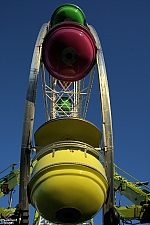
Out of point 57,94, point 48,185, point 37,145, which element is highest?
point 57,94

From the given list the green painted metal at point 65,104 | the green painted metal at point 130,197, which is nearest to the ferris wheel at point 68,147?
the green painted metal at point 65,104

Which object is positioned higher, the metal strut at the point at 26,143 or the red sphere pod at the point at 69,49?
the red sphere pod at the point at 69,49

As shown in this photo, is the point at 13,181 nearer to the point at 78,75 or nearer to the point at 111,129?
the point at 78,75

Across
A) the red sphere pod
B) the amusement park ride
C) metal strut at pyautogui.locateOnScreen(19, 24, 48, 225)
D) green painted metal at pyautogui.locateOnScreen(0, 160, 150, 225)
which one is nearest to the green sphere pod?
the amusement park ride

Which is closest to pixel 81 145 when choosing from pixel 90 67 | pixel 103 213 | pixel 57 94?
pixel 103 213

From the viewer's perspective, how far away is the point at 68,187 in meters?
7.28

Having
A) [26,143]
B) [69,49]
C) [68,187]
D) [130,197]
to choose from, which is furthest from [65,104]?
[68,187]

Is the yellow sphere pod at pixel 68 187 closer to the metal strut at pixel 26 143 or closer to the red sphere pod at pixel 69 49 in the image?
the metal strut at pixel 26 143

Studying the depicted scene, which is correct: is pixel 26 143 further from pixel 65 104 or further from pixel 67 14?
pixel 65 104

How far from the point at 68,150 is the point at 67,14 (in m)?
6.23

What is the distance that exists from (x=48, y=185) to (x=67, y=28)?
5.20m

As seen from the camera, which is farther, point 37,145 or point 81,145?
point 37,145

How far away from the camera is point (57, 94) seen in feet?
56.8

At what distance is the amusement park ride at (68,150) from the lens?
742cm
